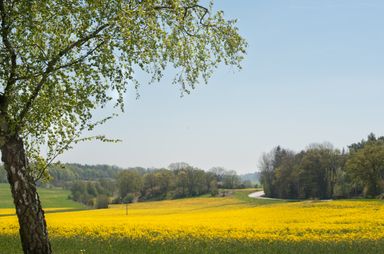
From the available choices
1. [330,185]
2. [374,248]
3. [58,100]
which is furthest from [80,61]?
[330,185]

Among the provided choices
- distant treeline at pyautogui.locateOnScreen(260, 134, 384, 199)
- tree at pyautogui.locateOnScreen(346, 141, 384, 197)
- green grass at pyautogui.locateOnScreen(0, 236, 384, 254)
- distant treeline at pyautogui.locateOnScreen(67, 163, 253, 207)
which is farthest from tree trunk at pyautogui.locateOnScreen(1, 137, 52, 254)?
distant treeline at pyautogui.locateOnScreen(67, 163, 253, 207)

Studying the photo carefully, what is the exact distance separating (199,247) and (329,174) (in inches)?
3365

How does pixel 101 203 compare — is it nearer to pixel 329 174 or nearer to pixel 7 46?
pixel 329 174

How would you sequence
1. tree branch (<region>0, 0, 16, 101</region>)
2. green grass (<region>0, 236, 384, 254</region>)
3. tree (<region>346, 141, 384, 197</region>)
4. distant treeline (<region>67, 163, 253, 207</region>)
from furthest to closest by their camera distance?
distant treeline (<region>67, 163, 253, 207</region>) → tree (<region>346, 141, 384, 197</region>) → green grass (<region>0, 236, 384, 254</region>) → tree branch (<region>0, 0, 16, 101</region>)

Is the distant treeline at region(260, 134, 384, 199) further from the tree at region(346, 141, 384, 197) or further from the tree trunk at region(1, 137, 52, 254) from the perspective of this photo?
the tree trunk at region(1, 137, 52, 254)

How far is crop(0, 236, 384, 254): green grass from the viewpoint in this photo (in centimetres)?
1600

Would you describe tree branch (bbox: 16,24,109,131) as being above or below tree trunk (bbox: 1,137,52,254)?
above

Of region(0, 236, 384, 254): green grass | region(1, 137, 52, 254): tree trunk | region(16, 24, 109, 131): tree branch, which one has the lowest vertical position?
region(0, 236, 384, 254): green grass

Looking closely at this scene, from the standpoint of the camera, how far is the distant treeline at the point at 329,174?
7400 centimetres

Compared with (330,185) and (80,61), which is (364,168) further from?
(80,61)

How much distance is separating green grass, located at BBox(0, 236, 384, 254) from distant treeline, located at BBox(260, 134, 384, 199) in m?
57.7

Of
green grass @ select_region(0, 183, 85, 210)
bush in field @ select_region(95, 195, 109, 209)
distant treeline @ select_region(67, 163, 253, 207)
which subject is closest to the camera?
bush in field @ select_region(95, 195, 109, 209)

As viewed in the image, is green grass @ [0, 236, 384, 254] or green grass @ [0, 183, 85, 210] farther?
green grass @ [0, 183, 85, 210]

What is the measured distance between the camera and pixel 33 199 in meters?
9.65
